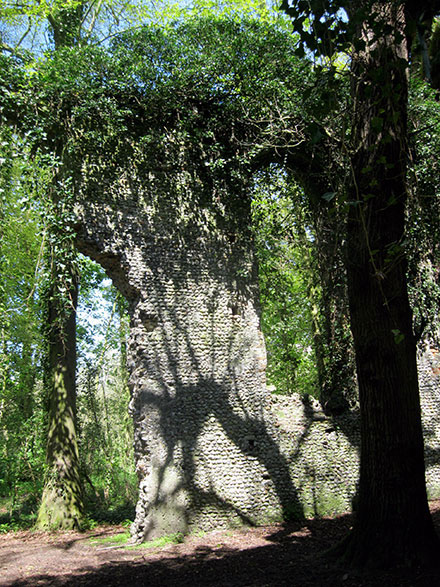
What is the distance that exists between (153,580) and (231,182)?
6.22 metres

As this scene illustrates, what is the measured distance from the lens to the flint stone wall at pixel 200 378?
704cm

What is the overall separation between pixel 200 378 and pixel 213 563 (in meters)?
2.75

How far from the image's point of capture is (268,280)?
1202 centimetres

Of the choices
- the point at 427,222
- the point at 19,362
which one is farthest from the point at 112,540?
the point at 427,222

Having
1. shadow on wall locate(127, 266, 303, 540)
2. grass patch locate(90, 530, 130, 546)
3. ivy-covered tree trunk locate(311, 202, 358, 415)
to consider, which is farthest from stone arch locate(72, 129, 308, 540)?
ivy-covered tree trunk locate(311, 202, 358, 415)

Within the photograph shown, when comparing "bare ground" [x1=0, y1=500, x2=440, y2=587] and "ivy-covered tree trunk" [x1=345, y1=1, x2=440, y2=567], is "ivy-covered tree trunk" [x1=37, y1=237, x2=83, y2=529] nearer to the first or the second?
"bare ground" [x1=0, y1=500, x2=440, y2=587]

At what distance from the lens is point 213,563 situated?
541cm

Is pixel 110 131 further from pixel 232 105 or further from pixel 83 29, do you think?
pixel 83 29

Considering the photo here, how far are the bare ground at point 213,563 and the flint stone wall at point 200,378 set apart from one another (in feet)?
1.83

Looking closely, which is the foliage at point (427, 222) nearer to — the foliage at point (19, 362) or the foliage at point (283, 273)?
the foliage at point (283, 273)

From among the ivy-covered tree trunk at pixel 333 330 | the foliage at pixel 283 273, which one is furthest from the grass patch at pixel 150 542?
the foliage at pixel 283 273

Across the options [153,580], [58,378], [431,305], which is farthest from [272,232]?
[153,580]

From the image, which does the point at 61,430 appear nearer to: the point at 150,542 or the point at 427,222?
the point at 150,542

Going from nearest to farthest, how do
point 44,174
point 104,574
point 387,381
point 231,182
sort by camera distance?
point 387,381 → point 104,574 → point 44,174 → point 231,182
